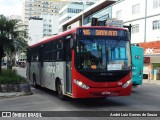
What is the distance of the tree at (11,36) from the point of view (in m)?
19.0

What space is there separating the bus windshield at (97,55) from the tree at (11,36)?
8.01 meters

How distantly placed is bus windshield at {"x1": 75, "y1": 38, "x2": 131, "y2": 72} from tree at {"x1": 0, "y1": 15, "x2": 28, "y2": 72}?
26.3 ft

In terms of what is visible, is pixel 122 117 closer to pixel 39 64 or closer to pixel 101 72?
pixel 101 72

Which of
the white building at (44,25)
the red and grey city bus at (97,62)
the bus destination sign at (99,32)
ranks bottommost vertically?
the red and grey city bus at (97,62)

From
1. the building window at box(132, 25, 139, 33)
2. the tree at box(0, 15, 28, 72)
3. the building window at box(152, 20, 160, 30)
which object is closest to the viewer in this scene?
the tree at box(0, 15, 28, 72)

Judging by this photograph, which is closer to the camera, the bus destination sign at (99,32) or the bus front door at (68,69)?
the bus destination sign at (99,32)

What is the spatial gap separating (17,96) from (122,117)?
7227 millimetres

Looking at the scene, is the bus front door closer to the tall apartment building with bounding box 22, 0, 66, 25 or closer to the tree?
the tree

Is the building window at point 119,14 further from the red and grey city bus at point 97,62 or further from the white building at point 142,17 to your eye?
the red and grey city bus at point 97,62

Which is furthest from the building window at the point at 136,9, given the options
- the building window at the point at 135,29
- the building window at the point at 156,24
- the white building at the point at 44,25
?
the white building at the point at 44,25

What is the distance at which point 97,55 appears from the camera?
39.5ft

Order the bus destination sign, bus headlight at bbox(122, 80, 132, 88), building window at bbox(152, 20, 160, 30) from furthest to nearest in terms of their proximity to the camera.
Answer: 1. building window at bbox(152, 20, 160, 30)
2. bus headlight at bbox(122, 80, 132, 88)
3. the bus destination sign

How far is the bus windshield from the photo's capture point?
39.5 feet

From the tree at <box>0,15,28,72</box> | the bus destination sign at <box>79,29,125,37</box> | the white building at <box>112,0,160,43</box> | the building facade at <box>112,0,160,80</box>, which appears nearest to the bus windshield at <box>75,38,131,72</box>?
the bus destination sign at <box>79,29,125,37</box>
